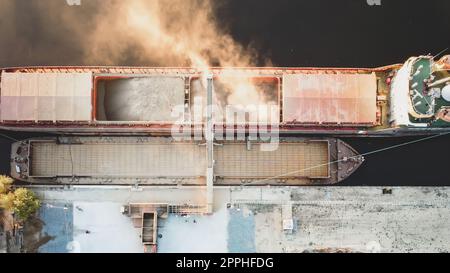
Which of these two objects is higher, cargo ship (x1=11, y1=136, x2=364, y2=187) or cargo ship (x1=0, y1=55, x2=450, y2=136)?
cargo ship (x1=0, y1=55, x2=450, y2=136)

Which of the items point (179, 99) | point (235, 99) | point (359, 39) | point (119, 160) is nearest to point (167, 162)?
point (119, 160)

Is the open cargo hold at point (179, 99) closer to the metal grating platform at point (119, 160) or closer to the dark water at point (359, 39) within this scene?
the metal grating platform at point (119, 160)

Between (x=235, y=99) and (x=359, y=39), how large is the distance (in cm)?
1492

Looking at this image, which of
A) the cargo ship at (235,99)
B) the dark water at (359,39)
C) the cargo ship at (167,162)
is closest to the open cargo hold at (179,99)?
the cargo ship at (235,99)

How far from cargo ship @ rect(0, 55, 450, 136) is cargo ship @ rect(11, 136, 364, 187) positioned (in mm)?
1805

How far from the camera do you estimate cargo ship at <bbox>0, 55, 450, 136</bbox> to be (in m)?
45.7

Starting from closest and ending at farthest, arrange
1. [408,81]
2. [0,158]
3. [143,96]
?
[408,81], [143,96], [0,158]

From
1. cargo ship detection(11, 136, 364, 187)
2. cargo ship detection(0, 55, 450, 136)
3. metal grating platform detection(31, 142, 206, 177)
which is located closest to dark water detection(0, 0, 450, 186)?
cargo ship detection(11, 136, 364, 187)

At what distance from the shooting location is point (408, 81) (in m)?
45.0

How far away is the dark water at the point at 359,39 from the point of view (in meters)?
51.7

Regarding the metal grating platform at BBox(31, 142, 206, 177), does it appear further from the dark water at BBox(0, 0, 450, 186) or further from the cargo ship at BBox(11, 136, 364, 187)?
the dark water at BBox(0, 0, 450, 186)

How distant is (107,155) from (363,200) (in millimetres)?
26414
